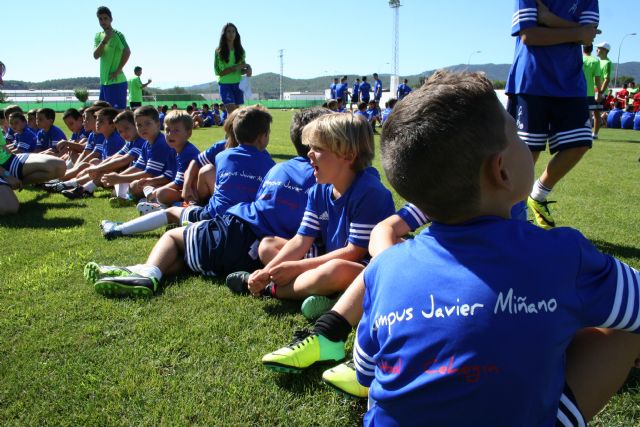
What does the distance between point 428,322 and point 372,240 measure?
1.16 m

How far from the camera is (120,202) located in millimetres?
6051

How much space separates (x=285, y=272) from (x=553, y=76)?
2556mm

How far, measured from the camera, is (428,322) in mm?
1181

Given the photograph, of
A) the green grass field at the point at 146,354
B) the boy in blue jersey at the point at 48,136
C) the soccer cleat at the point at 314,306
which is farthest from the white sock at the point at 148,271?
the boy in blue jersey at the point at 48,136

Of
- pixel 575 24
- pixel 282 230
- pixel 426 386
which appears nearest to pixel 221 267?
pixel 282 230

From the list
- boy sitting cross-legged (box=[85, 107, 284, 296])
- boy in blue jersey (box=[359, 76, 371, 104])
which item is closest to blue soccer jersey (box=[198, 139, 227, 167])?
boy sitting cross-legged (box=[85, 107, 284, 296])

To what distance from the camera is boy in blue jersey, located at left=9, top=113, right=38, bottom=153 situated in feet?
29.8

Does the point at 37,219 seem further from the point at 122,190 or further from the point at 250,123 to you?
the point at 250,123

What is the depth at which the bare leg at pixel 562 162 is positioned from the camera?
3885 millimetres

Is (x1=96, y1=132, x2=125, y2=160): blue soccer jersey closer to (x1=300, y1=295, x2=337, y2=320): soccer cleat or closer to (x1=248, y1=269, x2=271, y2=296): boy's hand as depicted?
(x1=248, y1=269, x2=271, y2=296): boy's hand

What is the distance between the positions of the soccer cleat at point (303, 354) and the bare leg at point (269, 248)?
1.04 m

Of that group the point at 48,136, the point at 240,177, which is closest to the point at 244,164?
the point at 240,177

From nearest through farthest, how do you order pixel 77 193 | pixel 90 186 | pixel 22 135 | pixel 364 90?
pixel 77 193
pixel 90 186
pixel 22 135
pixel 364 90

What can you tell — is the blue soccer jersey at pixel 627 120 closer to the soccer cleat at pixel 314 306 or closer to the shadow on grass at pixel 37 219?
the shadow on grass at pixel 37 219
